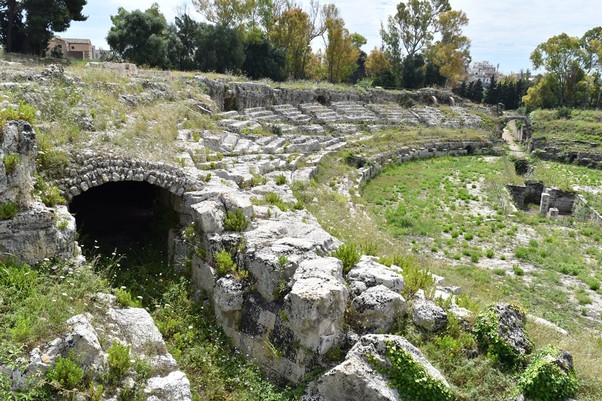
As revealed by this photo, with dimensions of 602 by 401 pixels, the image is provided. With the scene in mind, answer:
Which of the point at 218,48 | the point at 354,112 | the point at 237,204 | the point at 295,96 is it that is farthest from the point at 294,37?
the point at 237,204

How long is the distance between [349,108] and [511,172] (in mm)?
11715

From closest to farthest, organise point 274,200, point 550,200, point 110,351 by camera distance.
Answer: point 110,351, point 274,200, point 550,200

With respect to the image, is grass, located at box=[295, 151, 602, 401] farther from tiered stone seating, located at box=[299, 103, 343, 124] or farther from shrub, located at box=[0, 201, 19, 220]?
tiered stone seating, located at box=[299, 103, 343, 124]

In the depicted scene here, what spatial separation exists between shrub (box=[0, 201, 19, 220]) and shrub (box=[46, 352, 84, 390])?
3100 millimetres

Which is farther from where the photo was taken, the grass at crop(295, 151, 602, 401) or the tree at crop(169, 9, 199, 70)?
the tree at crop(169, 9, 199, 70)

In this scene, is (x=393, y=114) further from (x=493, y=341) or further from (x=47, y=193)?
(x=493, y=341)


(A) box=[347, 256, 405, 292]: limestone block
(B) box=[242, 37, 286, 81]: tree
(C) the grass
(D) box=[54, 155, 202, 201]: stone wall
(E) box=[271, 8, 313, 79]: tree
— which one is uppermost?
(E) box=[271, 8, 313, 79]: tree

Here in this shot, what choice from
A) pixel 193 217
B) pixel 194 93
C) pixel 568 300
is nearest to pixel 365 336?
pixel 193 217

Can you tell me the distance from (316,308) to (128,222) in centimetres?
765

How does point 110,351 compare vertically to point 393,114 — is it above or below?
below

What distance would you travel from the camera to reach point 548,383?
568 cm

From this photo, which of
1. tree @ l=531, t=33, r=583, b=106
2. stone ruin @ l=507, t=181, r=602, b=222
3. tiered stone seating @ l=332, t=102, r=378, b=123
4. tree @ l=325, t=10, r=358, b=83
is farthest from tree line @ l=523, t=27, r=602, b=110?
stone ruin @ l=507, t=181, r=602, b=222

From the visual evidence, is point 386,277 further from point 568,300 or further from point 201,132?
point 201,132

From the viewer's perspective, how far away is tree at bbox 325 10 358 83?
148 ft
